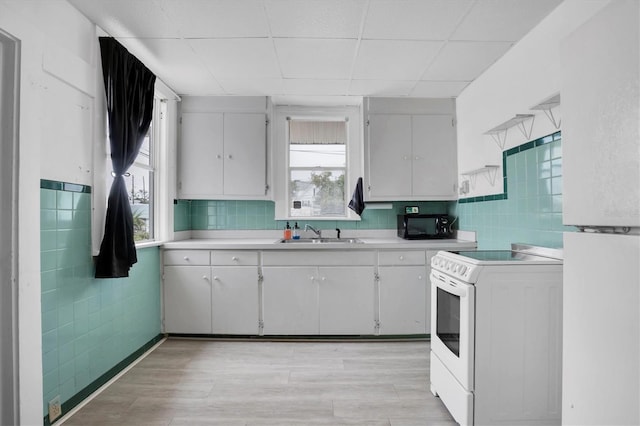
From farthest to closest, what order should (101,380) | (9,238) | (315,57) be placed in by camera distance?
(315,57) < (101,380) < (9,238)

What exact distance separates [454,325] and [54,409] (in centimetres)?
229

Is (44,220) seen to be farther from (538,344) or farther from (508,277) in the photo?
(538,344)

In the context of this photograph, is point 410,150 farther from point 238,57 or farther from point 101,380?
point 101,380

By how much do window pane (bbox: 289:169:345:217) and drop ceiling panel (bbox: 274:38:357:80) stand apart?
1.17m

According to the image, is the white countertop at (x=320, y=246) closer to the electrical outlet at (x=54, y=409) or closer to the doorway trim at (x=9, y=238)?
the electrical outlet at (x=54, y=409)

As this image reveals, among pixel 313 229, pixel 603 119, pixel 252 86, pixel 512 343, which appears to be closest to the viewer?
pixel 603 119

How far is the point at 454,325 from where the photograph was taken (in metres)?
1.87

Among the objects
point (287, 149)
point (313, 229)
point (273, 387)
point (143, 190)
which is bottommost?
point (273, 387)

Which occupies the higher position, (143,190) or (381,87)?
(381,87)

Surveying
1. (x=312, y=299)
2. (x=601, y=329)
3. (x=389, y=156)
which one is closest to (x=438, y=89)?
(x=389, y=156)

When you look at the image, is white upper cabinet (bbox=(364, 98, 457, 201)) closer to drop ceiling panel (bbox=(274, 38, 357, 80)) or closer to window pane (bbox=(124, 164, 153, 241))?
drop ceiling panel (bbox=(274, 38, 357, 80))

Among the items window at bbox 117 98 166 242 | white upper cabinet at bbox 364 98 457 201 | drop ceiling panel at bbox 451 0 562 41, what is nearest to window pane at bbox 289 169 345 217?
white upper cabinet at bbox 364 98 457 201

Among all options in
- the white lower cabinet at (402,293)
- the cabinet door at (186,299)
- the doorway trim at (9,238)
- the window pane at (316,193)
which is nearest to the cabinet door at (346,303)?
the white lower cabinet at (402,293)

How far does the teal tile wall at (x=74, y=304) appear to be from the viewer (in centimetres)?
179
